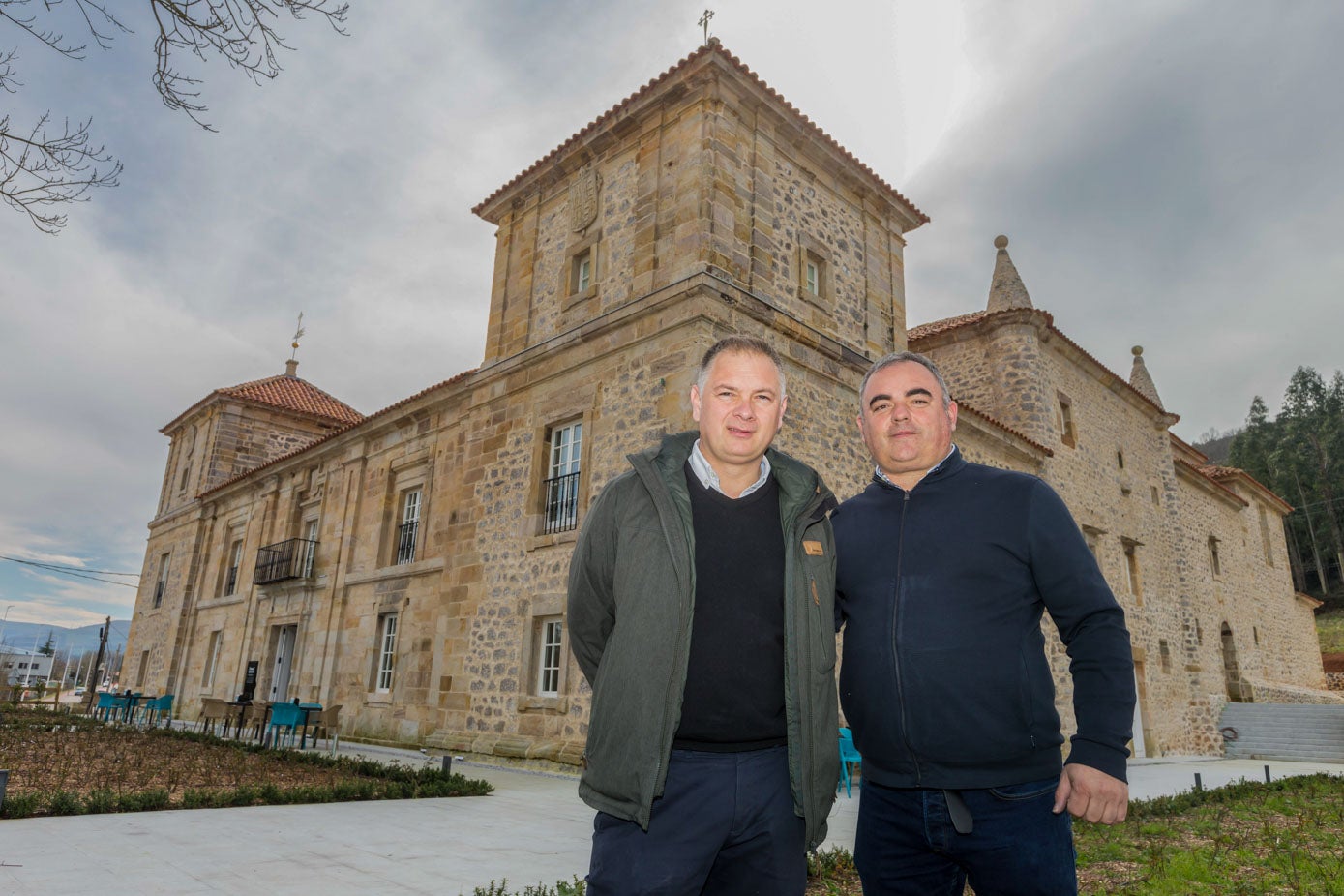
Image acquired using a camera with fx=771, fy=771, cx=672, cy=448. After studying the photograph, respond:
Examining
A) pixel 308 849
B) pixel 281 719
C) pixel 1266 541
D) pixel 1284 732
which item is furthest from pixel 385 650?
pixel 1266 541

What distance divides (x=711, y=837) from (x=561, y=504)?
9.35m

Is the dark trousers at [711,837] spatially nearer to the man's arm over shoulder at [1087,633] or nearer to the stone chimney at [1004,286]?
the man's arm over shoulder at [1087,633]

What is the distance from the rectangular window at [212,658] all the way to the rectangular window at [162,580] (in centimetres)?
428

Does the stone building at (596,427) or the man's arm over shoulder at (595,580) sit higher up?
the stone building at (596,427)

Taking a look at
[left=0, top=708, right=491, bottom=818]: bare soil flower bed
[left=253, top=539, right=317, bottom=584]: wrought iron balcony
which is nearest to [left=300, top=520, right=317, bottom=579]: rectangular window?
[left=253, top=539, right=317, bottom=584]: wrought iron balcony

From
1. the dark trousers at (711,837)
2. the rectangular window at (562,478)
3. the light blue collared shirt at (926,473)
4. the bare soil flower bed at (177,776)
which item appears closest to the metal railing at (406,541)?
the bare soil flower bed at (177,776)

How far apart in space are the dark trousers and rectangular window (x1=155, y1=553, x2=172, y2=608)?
1044 inches

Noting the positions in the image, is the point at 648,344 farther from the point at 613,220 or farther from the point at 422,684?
the point at 422,684

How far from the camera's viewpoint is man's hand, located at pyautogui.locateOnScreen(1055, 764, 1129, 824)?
1.72 metres

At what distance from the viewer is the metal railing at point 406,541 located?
14.7 meters

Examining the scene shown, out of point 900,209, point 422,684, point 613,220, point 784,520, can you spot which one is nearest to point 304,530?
point 422,684

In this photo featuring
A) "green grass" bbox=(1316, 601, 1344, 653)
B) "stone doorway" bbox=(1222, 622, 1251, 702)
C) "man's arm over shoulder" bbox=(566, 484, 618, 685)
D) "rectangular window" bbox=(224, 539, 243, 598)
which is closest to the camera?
"man's arm over shoulder" bbox=(566, 484, 618, 685)

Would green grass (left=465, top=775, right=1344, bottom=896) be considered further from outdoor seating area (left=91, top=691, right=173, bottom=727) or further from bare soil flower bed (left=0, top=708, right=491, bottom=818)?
outdoor seating area (left=91, top=691, right=173, bottom=727)

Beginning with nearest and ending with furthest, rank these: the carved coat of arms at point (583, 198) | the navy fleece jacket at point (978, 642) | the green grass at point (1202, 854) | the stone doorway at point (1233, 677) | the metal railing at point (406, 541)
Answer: the navy fleece jacket at point (978, 642) → the green grass at point (1202, 854) → the carved coat of arms at point (583, 198) → the metal railing at point (406, 541) → the stone doorway at point (1233, 677)
